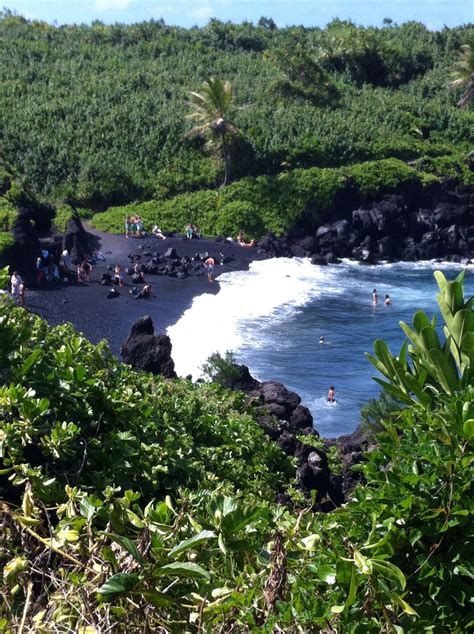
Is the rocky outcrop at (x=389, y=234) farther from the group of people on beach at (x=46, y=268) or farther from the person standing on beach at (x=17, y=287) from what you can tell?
the person standing on beach at (x=17, y=287)

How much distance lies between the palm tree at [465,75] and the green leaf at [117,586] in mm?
54243

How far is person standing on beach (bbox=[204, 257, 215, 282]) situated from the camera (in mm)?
32756

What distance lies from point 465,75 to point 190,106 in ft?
63.6

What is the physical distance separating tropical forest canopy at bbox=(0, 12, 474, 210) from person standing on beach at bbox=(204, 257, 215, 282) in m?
9.59

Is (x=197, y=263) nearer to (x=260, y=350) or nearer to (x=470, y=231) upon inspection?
(x=260, y=350)

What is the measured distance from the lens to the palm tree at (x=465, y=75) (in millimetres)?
52281

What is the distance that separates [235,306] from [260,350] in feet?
13.6

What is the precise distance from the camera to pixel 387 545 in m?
3.37

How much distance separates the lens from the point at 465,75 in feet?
177

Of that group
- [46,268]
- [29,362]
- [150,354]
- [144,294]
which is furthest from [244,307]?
[29,362]

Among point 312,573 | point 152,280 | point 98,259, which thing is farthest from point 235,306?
point 312,573

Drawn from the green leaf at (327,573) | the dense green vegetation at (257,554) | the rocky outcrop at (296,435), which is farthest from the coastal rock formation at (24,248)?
the green leaf at (327,573)

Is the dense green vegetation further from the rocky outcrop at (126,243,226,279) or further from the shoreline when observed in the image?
the rocky outcrop at (126,243,226,279)

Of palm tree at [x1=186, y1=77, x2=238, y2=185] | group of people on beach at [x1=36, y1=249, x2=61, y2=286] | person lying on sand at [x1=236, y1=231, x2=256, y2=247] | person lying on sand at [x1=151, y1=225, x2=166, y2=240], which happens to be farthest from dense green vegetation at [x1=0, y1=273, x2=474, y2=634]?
palm tree at [x1=186, y1=77, x2=238, y2=185]
